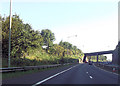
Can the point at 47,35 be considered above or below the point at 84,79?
above

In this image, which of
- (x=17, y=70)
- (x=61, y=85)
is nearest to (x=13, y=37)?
(x=17, y=70)

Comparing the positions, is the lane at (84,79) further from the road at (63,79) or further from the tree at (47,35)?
the tree at (47,35)

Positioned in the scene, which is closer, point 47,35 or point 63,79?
point 63,79

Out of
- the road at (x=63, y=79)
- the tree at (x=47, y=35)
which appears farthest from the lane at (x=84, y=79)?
the tree at (x=47, y=35)

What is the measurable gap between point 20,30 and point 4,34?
349 centimetres

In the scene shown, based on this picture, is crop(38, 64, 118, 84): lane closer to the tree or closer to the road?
the road

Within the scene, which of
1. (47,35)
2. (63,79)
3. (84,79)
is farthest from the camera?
(47,35)

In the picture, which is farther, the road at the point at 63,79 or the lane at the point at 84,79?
the lane at the point at 84,79

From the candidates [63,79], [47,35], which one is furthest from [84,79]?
[47,35]

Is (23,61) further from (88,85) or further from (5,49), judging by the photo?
(88,85)

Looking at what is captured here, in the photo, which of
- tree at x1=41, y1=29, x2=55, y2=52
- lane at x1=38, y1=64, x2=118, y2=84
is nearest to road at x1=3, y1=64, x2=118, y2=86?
lane at x1=38, y1=64, x2=118, y2=84

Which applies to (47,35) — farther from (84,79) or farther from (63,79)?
(63,79)

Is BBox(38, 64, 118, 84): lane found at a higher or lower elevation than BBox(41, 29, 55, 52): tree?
lower

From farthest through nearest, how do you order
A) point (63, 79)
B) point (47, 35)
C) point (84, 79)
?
point (47, 35) < point (84, 79) < point (63, 79)
